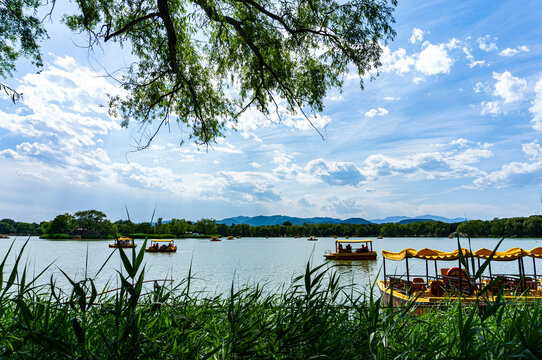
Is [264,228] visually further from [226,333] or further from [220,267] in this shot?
[226,333]

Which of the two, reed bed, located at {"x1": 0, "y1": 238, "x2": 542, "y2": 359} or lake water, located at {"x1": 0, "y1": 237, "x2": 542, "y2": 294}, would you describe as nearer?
reed bed, located at {"x1": 0, "y1": 238, "x2": 542, "y2": 359}

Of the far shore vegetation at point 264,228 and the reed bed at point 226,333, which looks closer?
the reed bed at point 226,333

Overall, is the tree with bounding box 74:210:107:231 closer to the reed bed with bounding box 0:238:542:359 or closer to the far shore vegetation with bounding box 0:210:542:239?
the far shore vegetation with bounding box 0:210:542:239

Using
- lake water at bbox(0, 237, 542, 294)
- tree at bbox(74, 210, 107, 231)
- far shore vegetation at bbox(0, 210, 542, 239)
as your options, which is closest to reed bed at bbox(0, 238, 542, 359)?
lake water at bbox(0, 237, 542, 294)

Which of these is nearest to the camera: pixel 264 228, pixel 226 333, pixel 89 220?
pixel 226 333

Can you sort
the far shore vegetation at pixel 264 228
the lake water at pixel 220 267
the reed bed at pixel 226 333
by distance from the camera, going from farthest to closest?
1. the far shore vegetation at pixel 264 228
2. the lake water at pixel 220 267
3. the reed bed at pixel 226 333

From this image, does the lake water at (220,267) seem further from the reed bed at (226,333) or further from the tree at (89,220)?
the tree at (89,220)

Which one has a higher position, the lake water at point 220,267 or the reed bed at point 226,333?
the reed bed at point 226,333

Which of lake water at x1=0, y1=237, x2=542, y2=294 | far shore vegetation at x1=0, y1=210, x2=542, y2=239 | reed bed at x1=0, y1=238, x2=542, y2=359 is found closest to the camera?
reed bed at x1=0, y1=238, x2=542, y2=359

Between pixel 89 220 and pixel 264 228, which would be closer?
pixel 89 220

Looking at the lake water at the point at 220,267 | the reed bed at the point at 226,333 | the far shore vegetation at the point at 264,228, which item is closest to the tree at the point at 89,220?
the far shore vegetation at the point at 264,228

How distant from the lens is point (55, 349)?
69.7 inches

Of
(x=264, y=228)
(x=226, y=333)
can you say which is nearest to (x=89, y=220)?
(x=264, y=228)

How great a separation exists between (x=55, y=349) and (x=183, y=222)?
437 ft
